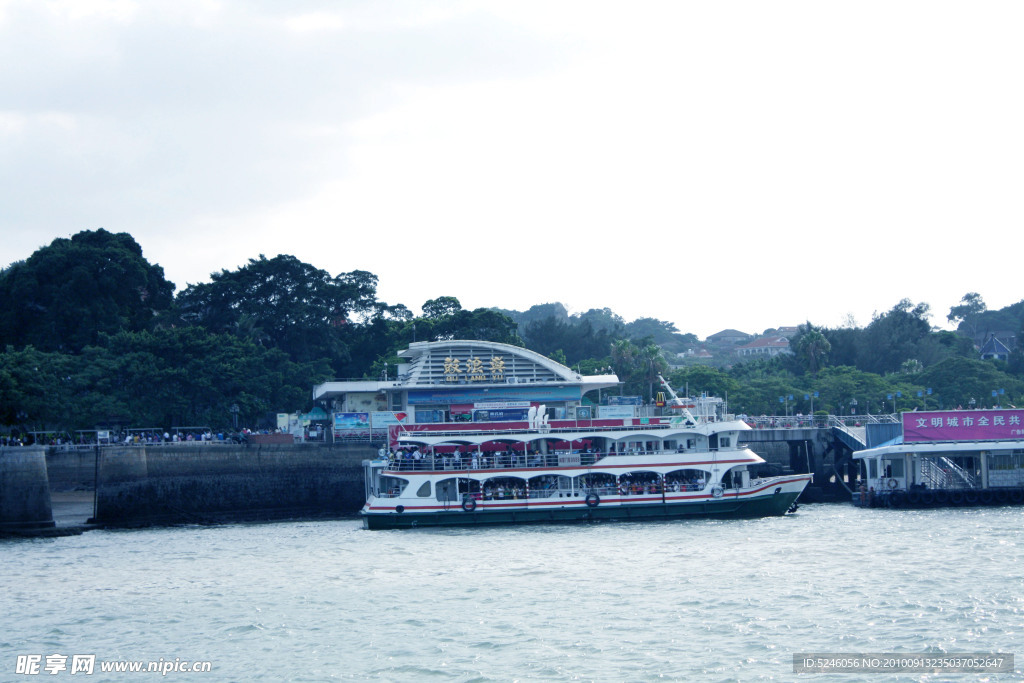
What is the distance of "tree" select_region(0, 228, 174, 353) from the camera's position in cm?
6519

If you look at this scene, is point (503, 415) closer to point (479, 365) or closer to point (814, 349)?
point (479, 365)

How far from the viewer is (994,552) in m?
33.6

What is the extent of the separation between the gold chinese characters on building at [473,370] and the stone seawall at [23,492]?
20233 millimetres

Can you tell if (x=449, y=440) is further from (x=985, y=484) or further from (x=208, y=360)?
(x=985, y=484)

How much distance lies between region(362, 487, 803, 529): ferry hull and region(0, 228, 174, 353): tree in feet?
98.5

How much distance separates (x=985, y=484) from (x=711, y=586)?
2577 centimetres

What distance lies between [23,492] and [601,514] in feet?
79.0

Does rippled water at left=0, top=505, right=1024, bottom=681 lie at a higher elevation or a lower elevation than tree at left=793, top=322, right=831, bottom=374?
lower

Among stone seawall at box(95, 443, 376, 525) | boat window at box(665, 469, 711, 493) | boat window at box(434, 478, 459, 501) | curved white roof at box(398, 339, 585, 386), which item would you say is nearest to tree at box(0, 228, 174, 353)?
stone seawall at box(95, 443, 376, 525)

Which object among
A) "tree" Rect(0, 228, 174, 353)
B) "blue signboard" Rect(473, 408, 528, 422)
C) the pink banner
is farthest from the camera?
"tree" Rect(0, 228, 174, 353)

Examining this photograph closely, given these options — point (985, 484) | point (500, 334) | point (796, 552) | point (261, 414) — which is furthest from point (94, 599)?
point (500, 334)

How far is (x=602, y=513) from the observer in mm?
45000

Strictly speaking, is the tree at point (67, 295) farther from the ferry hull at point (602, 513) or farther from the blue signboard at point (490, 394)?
the ferry hull at point (602, 513)

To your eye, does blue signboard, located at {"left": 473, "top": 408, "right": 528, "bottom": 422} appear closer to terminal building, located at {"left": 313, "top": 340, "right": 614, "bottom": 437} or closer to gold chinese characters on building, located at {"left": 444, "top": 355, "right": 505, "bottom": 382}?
terminal building, located at {"left": 313, "top": 340, "right": 614, "bottom": 437}
